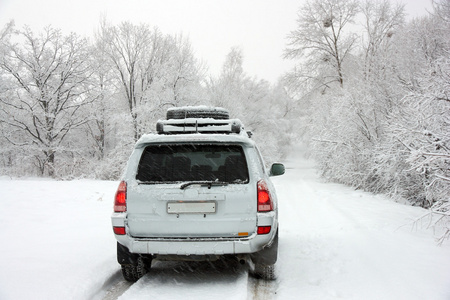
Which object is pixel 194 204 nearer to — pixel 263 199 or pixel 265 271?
pixel 263 199

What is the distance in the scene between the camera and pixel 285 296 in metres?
3.45

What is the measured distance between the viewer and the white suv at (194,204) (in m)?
3.44

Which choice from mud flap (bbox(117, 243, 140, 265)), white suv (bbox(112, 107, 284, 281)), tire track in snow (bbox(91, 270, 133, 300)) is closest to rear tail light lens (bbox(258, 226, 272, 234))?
white suv (bbox(112, 107, 284, 281))

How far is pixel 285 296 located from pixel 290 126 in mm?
42770

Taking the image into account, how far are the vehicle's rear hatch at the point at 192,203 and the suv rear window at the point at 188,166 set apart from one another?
0.01 m

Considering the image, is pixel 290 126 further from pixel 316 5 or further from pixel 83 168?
pixel 83 168

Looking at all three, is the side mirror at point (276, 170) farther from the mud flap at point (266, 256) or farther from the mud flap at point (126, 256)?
the mud flap at point (126, 256)

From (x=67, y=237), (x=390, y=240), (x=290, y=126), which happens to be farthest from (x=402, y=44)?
(x=290, y=126)

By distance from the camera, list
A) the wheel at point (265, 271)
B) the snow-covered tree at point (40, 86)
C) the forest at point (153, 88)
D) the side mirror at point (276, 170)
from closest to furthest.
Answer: the wheel at point (265, 271)
the side mirror at point (276, 170)
the forest at point (153, 88)
the snow-covered tree at point (40, 86)

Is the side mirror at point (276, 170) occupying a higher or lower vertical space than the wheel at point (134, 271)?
higher

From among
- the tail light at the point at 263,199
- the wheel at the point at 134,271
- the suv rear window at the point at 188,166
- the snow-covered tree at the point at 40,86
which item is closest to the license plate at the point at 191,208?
the suv rear window at the point at 188,166

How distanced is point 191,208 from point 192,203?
53 millimetres

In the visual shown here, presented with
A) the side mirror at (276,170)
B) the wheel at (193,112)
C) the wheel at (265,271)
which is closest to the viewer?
the wheel at (265,271)

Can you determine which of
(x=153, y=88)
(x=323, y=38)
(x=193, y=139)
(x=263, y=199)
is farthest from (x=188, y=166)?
(x=323, y=38)
